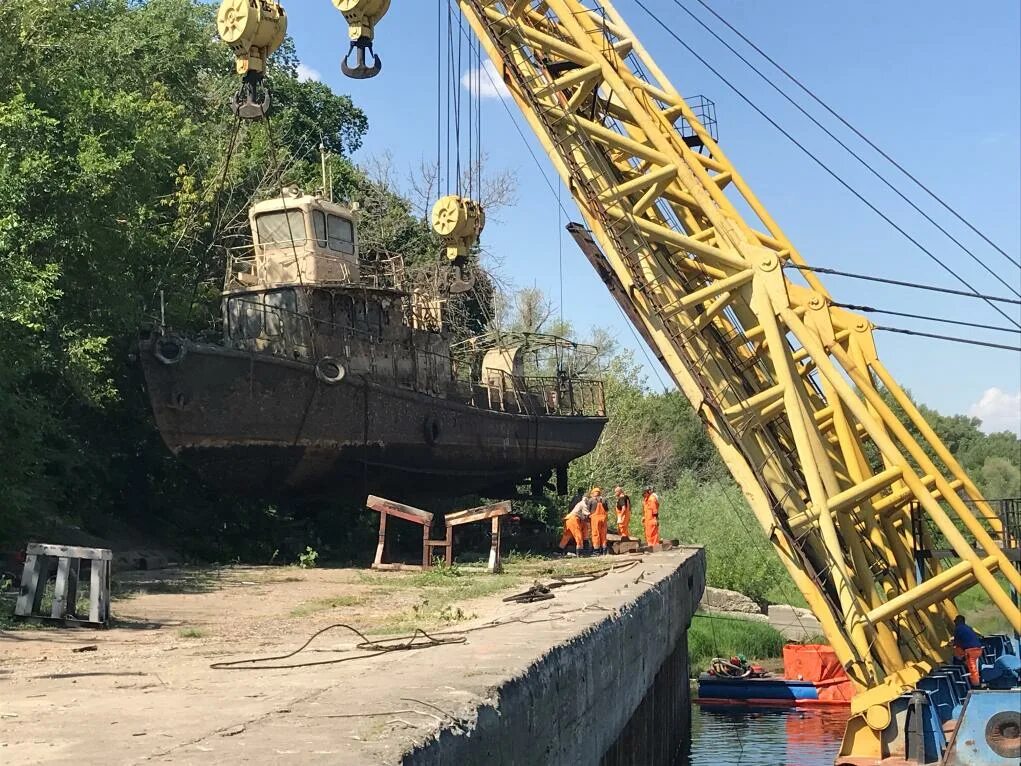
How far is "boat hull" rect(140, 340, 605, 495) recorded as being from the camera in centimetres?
1897

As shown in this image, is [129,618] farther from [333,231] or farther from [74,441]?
[333,231]

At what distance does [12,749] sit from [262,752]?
4.06 feet

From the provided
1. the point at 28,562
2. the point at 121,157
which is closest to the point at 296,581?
the point at 28,562

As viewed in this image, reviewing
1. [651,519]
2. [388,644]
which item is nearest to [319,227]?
[651,519]

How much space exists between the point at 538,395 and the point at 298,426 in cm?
1122

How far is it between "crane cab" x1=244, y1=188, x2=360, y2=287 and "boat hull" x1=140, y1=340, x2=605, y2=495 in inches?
99.5

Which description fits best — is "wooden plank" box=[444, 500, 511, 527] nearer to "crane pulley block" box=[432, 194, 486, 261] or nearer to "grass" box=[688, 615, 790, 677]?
"crane pulley block" box=[432, 194, 486, 261]

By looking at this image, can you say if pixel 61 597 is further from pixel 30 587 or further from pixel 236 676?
pixel 236 676

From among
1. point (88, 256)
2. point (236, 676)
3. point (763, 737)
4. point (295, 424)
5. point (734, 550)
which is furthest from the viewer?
point (734, 550)

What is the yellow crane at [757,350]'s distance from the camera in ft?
38.4

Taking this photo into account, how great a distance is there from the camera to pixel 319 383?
20406 mm

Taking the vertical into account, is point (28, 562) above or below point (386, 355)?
below

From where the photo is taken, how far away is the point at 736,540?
109ft

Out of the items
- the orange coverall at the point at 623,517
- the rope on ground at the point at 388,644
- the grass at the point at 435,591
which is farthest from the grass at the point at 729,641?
the rope on ground at the point at 388,644
